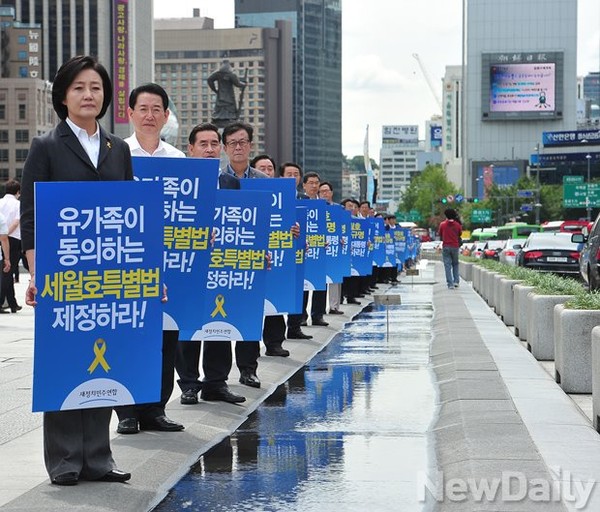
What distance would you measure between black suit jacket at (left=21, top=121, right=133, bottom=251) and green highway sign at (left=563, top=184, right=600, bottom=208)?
103 m

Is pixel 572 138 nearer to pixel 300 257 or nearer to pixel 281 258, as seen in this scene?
pixel 300 257

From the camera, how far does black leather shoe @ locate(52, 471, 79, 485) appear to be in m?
6.70

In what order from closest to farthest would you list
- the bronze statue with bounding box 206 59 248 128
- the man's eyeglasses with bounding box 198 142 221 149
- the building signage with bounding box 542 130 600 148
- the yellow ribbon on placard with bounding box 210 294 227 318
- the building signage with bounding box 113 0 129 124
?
the man's eyeglasses with bounding box 198 142 221 149 → the yellow ribbon on placard with bounding box 210 294 227 318 → the bronze statue with bounding box 206 59 248 128 → the building signage with bounding box 113 0 129 124 → the building signage with bounding box 542 130 600 148

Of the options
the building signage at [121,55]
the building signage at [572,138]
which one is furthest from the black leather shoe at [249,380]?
the building signage at [572,138]

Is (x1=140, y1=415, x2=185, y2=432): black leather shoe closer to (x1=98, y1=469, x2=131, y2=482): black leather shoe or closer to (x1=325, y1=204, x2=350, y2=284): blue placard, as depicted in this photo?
(x1=98, y1=469, x2=131, y2=482): black leather shoe

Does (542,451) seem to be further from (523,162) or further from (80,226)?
(523,162)

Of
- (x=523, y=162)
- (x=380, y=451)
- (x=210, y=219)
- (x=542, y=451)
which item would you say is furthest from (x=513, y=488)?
(x=523, y=162)

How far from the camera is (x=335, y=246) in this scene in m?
19.9

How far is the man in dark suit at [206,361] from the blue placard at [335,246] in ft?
28.8

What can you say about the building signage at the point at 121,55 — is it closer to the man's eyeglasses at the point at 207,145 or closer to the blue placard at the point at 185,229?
the man's eyeglasses at the point at 207,145

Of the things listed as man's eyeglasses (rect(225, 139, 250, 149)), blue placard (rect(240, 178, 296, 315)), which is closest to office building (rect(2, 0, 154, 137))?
blue placard (rect(240, 178, 296, 315))

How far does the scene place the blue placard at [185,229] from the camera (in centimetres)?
885

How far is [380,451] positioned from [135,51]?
154m

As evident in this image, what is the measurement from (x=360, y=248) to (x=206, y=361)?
15.5 m
